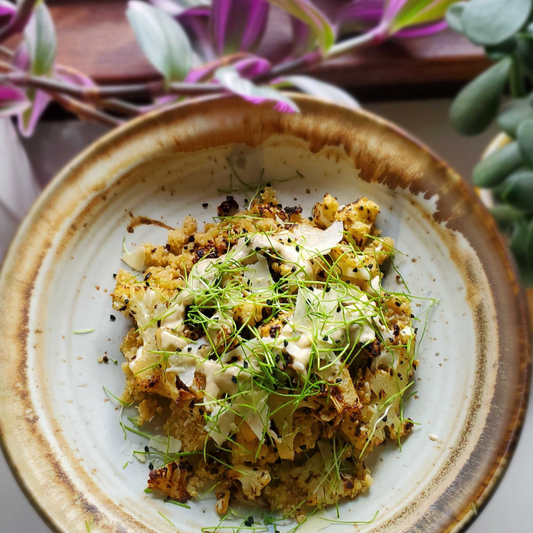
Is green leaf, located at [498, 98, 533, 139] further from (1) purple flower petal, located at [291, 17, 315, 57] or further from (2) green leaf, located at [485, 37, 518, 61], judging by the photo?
(1) purple flower petal, located at [291, 17, 315, 57]

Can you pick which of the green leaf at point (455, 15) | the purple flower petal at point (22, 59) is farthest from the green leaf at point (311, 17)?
the purple flower petal at point (22, 59)

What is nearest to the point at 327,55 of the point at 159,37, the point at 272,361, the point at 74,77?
the point at 159,37

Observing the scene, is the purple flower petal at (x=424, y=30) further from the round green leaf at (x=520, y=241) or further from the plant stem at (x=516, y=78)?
the round green leaf at (x=520, y=241)

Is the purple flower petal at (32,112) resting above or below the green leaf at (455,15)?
above

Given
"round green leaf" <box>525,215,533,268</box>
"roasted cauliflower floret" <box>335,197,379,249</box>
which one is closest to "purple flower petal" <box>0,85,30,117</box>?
"roasted cauliflower floret" <box>335,197,379,249</box>

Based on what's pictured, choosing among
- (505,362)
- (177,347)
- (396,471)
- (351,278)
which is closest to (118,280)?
(177,347)

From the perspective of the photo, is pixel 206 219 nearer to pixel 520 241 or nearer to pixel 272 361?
pixel 272 361

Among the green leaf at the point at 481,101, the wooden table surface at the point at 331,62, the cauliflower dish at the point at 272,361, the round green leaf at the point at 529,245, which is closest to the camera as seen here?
the cauliflower dish at the point at 272,361
